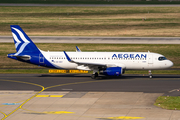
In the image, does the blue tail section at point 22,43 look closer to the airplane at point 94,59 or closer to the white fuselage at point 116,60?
the airplane at point 94,59

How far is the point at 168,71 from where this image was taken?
54594 mm

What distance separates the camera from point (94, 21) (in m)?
103

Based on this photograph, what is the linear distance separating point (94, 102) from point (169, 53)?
37.4 metres

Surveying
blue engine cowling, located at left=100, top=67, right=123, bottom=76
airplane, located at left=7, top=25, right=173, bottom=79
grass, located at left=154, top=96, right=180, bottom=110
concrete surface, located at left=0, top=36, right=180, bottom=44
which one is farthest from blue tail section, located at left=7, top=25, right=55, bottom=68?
concrete surface, located at left=0, top=36, right=180, bottom=44

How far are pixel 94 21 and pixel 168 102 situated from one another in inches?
2838

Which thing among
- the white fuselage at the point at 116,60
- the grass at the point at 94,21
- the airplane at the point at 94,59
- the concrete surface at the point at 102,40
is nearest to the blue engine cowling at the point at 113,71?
the airplane at the point at 94,59

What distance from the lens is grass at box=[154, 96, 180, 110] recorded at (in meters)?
31.0

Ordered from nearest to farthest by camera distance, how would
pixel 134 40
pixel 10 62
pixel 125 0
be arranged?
pixel 10 62 < pixel 134 40 < pixel 125 0

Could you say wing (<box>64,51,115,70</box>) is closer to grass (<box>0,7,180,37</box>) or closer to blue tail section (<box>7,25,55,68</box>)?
blue tail section (<box>7,25,55,68</box>)

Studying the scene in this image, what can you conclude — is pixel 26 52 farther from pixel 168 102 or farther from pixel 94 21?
pixel 94 21

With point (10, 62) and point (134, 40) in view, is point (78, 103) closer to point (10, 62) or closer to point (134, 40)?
point (10, 62)

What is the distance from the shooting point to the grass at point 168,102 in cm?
3097

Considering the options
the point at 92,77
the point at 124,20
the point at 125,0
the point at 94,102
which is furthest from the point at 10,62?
the point at 125,0

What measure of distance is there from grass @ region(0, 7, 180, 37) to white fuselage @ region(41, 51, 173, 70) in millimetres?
37106
